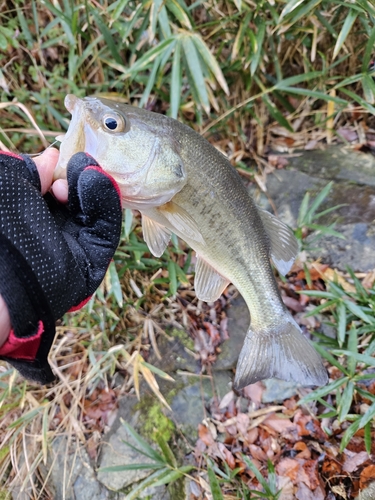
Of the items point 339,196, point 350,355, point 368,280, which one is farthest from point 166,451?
point 339,196

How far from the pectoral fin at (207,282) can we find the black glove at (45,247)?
56 cm

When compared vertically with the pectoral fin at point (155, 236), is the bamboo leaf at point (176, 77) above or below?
above

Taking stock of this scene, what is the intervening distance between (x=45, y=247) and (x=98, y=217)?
0.26 metres

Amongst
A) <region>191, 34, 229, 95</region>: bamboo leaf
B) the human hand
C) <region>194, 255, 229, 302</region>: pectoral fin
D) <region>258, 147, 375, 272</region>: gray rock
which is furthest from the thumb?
<region>258, 147, 375, 272</region>: gray rock

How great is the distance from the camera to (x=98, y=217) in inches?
63.7

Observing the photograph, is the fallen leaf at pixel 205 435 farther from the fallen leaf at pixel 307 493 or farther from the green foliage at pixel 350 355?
the green foliage at pixel 350 355

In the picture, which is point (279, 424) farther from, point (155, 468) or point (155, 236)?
point (155, 236)

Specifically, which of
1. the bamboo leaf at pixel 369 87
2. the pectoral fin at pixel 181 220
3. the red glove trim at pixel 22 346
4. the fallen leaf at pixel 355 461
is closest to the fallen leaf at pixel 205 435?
the fallen leaf at pixel 355 461

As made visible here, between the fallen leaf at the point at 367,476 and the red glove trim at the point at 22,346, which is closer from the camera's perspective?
the red glove trim at the point at 22,346

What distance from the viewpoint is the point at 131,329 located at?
3.36 m

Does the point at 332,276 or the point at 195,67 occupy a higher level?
the point at 195,67

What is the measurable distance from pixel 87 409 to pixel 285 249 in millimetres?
2114

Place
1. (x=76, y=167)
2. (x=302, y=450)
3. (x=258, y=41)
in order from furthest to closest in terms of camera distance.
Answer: (x=258, y=41), (x=302, y=450), (x=76, y=167)

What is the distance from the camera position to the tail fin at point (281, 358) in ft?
6.57
